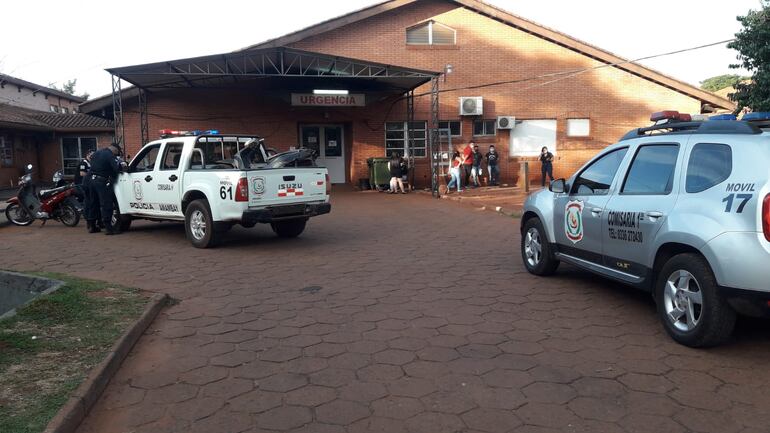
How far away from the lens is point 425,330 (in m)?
5.07

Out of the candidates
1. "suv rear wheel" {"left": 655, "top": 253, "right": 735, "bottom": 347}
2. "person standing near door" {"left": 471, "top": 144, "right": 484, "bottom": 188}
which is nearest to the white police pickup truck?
"suv rear wheel" {"left": 655, "top": 253, "right": 735, "bottom": 347}

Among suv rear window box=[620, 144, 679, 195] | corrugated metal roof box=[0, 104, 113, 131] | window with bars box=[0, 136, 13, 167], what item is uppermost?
corrugated metal roof box=[0, 104, 113, 131]

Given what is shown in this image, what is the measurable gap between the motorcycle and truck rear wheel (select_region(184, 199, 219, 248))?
440cm

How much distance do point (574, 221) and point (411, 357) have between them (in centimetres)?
269

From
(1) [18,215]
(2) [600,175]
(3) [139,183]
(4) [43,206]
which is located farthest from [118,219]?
(2) [600,175]

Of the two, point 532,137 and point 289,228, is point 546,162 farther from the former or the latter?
point 289,228

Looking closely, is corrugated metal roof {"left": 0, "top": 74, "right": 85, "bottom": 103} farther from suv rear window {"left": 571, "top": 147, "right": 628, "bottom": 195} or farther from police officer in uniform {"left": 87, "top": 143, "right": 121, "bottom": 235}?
suv rear window {"left": 571, "top": 147, "right": 628, "bottom": 195}

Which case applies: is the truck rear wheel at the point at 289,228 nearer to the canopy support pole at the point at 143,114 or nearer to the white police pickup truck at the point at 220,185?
the white police pickup truck at the point at 220,185

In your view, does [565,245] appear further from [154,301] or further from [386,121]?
[386,121]

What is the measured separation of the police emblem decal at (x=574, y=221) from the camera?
19.7 ft

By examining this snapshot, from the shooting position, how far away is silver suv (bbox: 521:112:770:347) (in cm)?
400

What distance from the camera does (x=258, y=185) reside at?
8734 millimetres

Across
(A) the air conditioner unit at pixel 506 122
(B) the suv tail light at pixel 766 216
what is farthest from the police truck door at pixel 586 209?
(A) the air conditioner unit at pixel 506 122

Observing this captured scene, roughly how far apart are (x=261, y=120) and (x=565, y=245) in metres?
16.2
